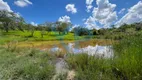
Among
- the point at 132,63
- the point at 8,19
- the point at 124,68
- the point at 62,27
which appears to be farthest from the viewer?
the point at 62,27

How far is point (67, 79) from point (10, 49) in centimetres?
626

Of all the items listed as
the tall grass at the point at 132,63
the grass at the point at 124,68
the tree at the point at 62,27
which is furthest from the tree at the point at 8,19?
the tall grass at the point at 132,63

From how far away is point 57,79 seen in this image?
365cm

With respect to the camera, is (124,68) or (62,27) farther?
(62,27)

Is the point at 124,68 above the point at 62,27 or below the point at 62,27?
below

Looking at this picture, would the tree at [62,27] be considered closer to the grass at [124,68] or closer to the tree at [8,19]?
the tree at [8,19]

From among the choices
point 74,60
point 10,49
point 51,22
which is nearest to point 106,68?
point 74,60

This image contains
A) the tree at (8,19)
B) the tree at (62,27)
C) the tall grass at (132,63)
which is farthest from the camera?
the tree at (62,27)

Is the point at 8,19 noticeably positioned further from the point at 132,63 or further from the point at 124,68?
the point at 132,63

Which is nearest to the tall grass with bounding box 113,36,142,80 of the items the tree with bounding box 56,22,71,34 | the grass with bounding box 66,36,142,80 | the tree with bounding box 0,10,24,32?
the grass with bounding box 66,36,142,80

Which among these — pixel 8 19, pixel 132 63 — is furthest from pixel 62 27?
pixel 132 63

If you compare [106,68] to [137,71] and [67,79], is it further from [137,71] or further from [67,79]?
[67,79]

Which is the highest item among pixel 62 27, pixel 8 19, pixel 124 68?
pixel 8 19

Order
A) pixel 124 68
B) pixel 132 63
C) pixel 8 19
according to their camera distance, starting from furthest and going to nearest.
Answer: pixel 8 19 → pixel 124 68 → pixel 132 63
